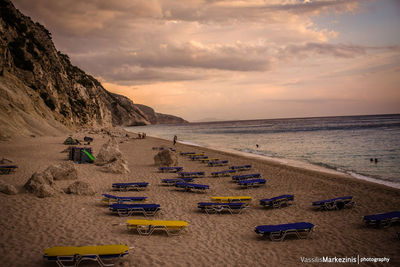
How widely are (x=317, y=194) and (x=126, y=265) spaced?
9.61 meters

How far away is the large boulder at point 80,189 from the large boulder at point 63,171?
7.78 feet

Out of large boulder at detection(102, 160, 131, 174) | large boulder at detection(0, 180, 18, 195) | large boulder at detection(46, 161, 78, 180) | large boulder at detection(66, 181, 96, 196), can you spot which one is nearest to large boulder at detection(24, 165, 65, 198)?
large boulder at detection(66, 181, 96, 196)

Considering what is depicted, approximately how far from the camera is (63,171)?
1253 centimetres

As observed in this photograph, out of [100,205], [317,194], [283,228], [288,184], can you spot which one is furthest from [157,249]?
[288,184]

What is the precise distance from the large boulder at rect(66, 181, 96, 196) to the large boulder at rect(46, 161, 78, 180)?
2372 mm

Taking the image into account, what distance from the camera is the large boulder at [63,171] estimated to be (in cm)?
1235

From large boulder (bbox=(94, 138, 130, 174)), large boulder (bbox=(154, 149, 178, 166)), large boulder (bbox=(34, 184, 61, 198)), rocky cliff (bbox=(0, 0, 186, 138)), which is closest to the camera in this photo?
large boulder (bbox=(34, 184, 61, 198))

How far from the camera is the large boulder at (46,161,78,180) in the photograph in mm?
12352

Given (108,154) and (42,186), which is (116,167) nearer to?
(108,154)

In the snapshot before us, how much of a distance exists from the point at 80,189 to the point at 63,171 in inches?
107

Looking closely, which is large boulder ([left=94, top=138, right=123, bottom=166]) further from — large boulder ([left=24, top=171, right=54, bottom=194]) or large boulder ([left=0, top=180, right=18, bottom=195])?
large boulder ([left=0, top=180, right=18, bottom=195])

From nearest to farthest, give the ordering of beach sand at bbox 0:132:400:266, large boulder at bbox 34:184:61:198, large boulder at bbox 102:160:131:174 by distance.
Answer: beach sand at bbox 0:132:400:266
large boulder at bbox 34:184:61:198
large boulder at bbox 102:160:131:174

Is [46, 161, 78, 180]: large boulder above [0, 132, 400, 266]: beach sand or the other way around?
above

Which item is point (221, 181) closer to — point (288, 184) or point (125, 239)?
point (288, 184)
